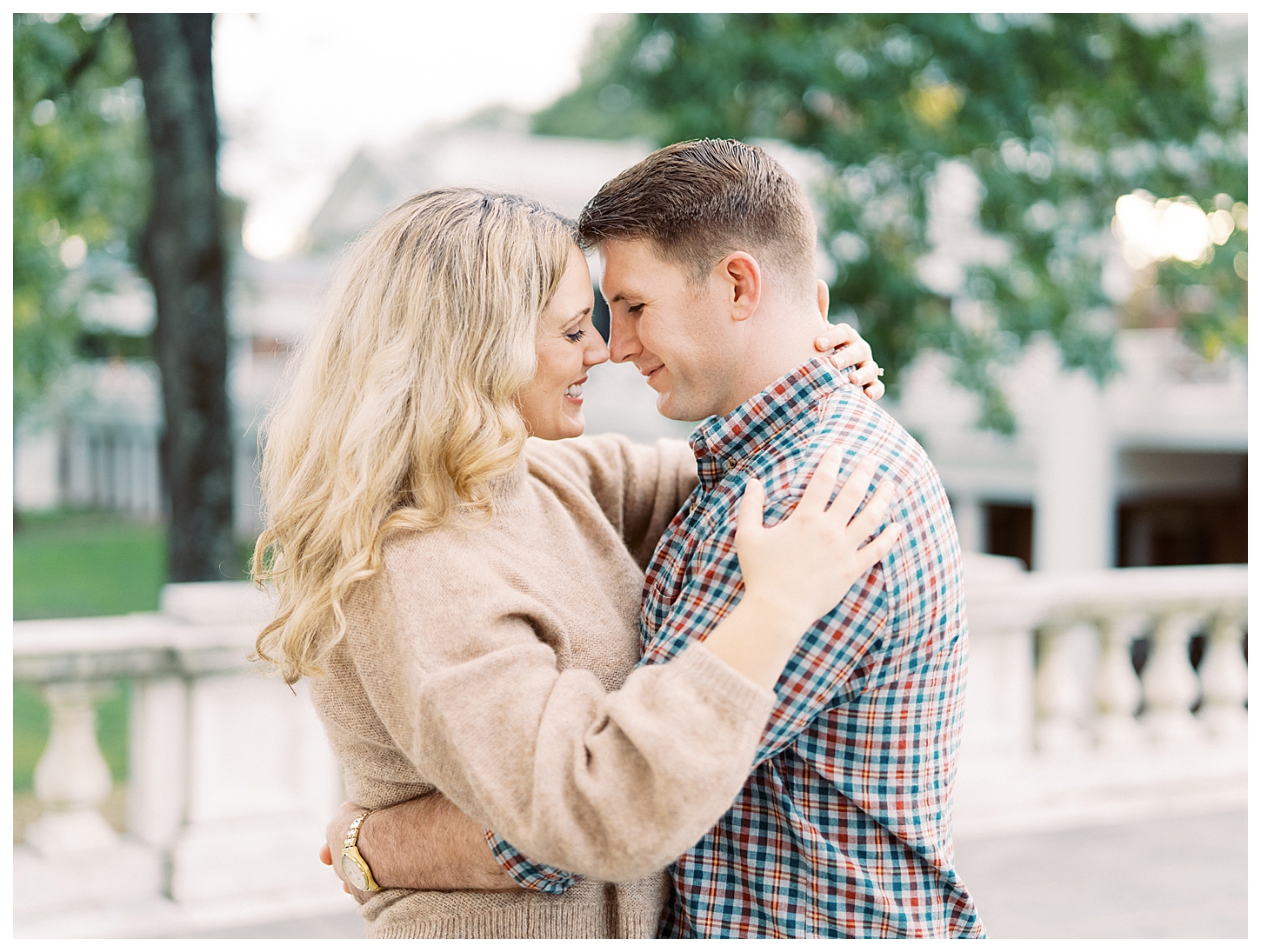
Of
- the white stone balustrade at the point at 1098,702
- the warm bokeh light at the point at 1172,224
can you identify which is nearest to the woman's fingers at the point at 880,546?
the white stone balustrade at the point at 1098,702

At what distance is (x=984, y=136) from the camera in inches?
289

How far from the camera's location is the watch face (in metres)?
1.92

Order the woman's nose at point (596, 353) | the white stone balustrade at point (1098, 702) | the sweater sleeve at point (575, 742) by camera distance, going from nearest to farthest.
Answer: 1. the sweater sleeve at point (575, 742)
2. the woman's nose at point (596, 353)
3. the white stone balustrade at point (1098, 702)

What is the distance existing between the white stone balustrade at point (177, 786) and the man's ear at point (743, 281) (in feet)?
8.31

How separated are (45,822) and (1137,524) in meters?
14.7

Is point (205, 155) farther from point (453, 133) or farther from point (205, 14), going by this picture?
point (453, 133)

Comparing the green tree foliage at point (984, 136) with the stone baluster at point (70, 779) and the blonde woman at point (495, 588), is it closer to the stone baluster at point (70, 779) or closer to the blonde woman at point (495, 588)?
the stone baluster at point (70, 779)

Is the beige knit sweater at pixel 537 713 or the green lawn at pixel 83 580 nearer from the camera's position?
the beige knit sweater at pixel 537 713

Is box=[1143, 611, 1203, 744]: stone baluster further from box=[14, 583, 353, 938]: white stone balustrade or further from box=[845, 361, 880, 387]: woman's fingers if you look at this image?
Result: box=[845, 361, 880, 387]: woman's fingers

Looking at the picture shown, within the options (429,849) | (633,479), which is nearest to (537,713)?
(429,849)

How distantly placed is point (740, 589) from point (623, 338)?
1.80ft

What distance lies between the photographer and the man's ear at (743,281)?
1.92m

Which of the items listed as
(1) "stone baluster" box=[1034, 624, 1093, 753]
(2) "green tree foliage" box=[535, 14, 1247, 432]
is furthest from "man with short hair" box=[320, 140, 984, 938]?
(2) "green tree foliage" box=[535, 14, 1247, 432]

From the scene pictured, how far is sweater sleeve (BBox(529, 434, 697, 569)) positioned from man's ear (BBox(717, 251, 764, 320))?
1.55 ft
